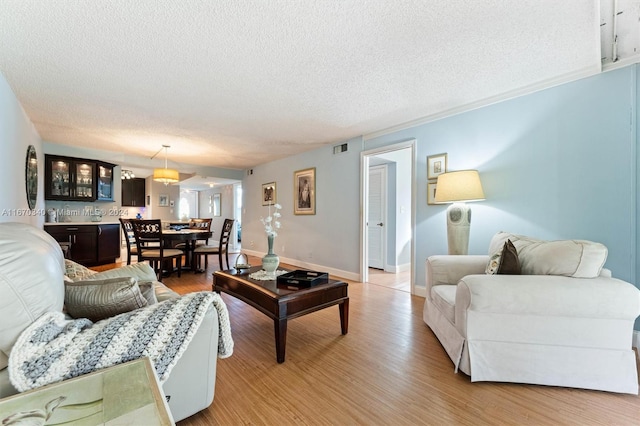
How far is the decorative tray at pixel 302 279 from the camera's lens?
7.08 feet

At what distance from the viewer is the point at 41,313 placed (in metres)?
0.95

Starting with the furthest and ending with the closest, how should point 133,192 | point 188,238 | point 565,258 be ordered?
1. point 133,192
2. point 188,238
3. point 565,258

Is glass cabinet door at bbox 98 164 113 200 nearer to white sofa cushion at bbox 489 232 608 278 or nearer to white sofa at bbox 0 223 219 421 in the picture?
white sofa at bbox 0 223 219 421

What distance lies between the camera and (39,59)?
2.15 metres

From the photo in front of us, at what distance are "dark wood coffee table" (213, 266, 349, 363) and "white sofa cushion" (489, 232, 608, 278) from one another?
52.6 inches

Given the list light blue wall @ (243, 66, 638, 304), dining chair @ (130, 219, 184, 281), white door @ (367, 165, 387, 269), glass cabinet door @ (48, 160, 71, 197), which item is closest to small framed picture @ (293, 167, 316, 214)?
white door @ (367, 165, 387, 269)

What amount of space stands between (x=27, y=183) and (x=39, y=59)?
6.84 feet

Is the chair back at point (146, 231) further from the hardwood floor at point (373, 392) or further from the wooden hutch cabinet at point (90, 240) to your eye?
the hardwood floor at point (373, 392)

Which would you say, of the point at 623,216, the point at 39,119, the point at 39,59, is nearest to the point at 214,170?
the point at 39,119

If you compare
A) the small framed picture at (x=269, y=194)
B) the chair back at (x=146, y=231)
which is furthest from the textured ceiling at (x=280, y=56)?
the small framed picture at (x=269, y=194)

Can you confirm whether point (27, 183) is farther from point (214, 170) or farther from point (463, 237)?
point (463, 237)

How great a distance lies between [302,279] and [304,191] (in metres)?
3.21

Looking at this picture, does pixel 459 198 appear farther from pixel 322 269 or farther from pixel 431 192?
pixel 322 269

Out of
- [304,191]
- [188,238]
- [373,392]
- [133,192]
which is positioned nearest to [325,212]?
[304,191]
